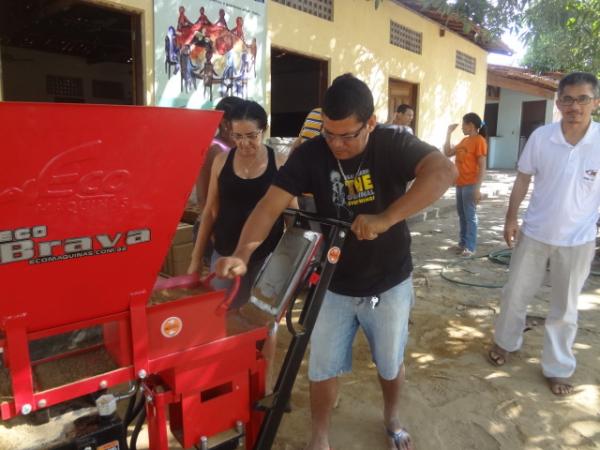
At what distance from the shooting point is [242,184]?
7.89 ft

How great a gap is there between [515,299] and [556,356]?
399 millimetres

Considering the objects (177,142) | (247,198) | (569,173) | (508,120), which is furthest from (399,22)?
(508,120)

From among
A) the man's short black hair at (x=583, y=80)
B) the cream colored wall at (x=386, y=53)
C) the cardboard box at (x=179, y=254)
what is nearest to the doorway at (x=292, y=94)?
the cream colored wall at (x=386, y=53)

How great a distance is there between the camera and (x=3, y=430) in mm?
2264

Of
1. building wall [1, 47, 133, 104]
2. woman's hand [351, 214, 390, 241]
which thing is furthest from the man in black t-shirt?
building wall [1, 47, 133, 104]

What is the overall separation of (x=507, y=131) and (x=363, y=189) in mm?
19232

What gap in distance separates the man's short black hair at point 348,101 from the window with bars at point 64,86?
997 cm

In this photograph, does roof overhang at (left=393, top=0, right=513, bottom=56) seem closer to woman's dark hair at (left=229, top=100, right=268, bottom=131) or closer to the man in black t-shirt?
woman's dark hair at (left=229, top=100, right=268, bottom=131)

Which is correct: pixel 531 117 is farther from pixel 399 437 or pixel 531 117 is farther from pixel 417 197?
pixel 417 197

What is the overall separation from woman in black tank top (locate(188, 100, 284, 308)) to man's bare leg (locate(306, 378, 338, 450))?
565mm

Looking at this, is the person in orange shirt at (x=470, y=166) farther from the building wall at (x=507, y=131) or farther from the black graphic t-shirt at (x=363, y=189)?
the building wall at (x=507, y=131)

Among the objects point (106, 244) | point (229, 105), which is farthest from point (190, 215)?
point (106, 244)

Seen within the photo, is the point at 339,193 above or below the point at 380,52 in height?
below

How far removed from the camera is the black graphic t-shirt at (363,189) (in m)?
1.87
